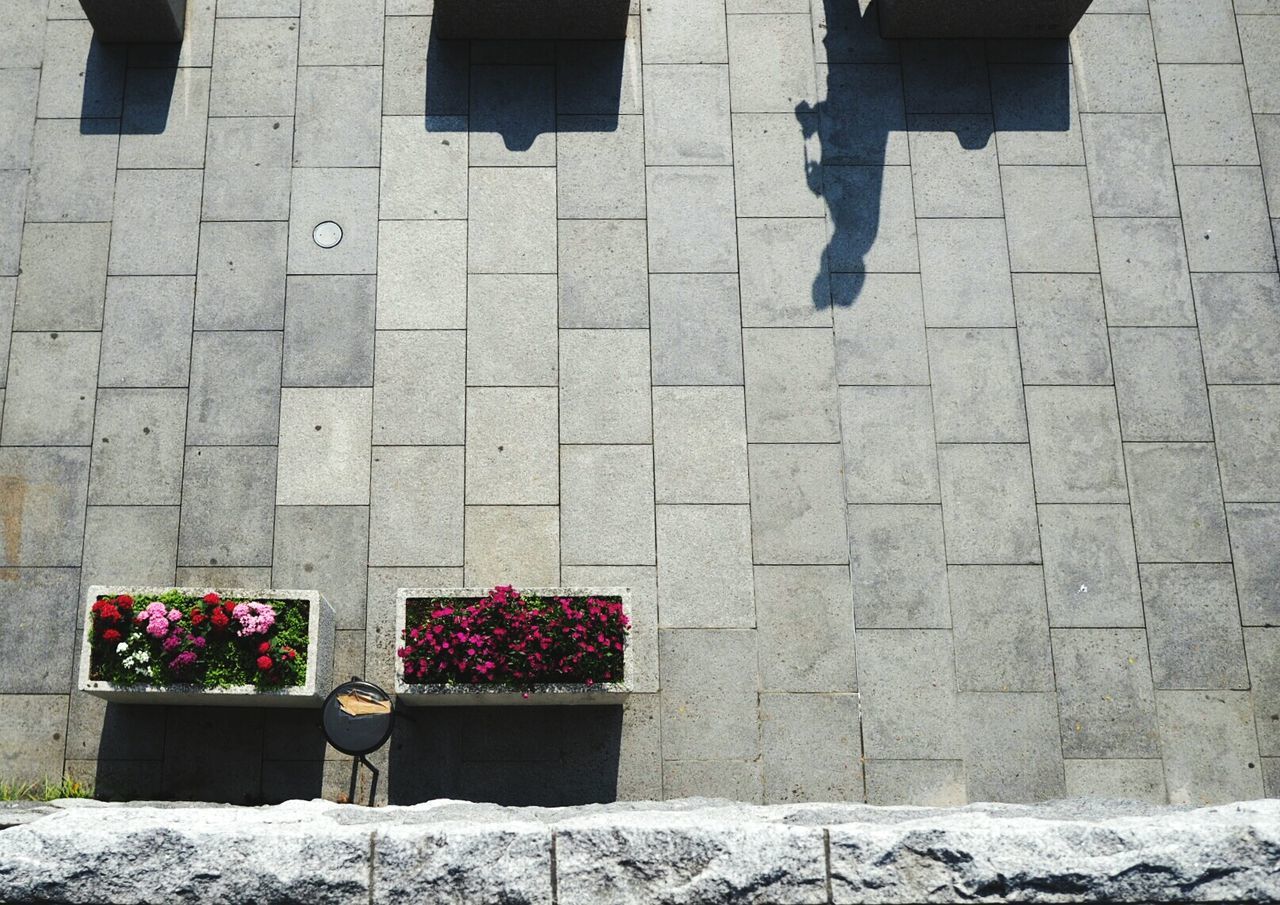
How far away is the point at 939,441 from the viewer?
954 centimetres

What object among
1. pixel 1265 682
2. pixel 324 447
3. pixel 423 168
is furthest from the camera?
pixel 423 168

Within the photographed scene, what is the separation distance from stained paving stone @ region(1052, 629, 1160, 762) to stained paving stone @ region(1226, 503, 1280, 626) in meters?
1.05

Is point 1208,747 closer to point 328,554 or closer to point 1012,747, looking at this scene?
point 1012,747

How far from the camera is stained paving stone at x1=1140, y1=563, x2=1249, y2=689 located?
909 cm

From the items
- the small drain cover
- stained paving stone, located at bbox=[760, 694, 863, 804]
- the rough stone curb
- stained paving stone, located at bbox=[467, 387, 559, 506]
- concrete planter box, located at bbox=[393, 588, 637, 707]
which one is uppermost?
the small drain cover

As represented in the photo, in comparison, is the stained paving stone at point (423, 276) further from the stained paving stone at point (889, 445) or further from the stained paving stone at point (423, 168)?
the stained paving stone at point (889, 445)

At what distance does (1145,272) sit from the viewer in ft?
32.7

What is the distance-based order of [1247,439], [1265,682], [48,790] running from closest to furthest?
[48,790] < [1265,682] < [1247,439]

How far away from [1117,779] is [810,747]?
262 centimetres

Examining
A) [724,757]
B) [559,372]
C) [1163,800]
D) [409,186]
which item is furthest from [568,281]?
[1163,800]

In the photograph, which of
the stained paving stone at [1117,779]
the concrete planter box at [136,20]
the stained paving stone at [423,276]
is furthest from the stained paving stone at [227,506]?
the stained paving stone at [1117,779]

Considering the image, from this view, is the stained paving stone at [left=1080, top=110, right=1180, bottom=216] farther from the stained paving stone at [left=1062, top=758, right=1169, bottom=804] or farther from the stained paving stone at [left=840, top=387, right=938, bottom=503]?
the stained paving stone at [left=1062, top=758, right=1169, bottom=804]

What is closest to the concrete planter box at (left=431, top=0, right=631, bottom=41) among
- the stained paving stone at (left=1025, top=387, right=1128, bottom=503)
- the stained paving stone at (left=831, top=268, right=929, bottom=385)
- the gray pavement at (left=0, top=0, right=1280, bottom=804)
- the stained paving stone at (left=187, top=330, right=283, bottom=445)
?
the gray pavement at (left=0, top=0, right=1280, bottom=804)

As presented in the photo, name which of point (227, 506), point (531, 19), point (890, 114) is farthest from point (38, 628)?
point (890, 114)
